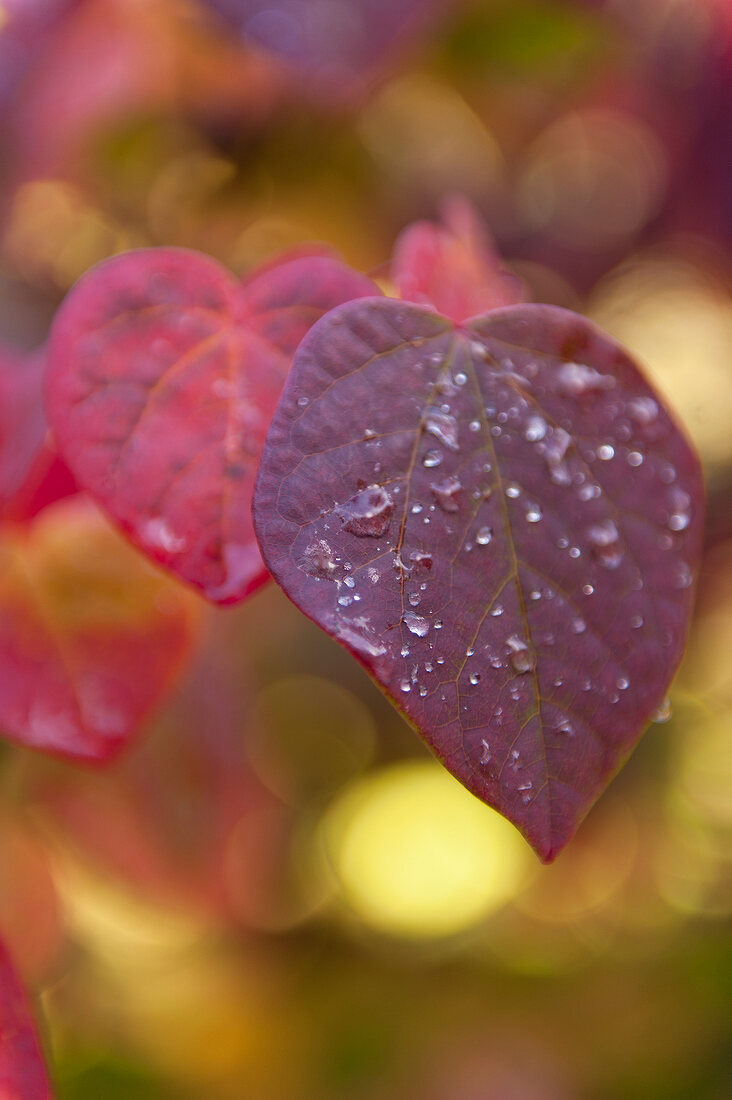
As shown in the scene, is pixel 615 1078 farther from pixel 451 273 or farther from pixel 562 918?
pixel 451 273

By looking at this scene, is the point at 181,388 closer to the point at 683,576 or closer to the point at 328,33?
the point at 683,576

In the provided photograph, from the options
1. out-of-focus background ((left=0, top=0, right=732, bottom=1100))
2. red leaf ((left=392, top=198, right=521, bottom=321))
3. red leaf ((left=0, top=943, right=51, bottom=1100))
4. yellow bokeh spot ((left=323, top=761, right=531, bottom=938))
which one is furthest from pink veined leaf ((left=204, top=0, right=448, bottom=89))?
yellow bokeh spot ((left=323, top=761, right=531, bottom=938))

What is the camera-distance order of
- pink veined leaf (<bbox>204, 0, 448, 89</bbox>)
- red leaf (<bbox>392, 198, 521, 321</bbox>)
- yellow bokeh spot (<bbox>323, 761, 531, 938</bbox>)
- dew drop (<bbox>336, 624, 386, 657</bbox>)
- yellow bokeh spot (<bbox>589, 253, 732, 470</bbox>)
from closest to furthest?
dew drop (<bbox>336, 624, 386, 657</bbox>) → red leaf (<bbox>392, 198, 521, 321</bbox>) → pink veined leaf (<bbox>204, 0, 448, 89</bbox>) → yellow bokeh spot (<bbox>589, 253, 732, 470</bbox>) → yellow bokeh spot (<bbox>323, 761, 531, 938</bbox>)

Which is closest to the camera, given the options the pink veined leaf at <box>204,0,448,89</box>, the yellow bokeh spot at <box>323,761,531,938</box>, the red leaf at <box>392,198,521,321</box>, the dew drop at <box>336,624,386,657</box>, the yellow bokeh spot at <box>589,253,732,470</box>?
the dew drop at <box>336,624,386,657</box>

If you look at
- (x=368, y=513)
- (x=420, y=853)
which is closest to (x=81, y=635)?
(x=368, y=513)

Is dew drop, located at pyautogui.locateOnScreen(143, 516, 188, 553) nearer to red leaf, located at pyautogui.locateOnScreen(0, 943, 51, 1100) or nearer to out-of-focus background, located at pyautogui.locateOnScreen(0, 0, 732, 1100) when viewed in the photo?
red leaf, located at pyautogui.locateOnScreen(0, 943, 51, 1100)
